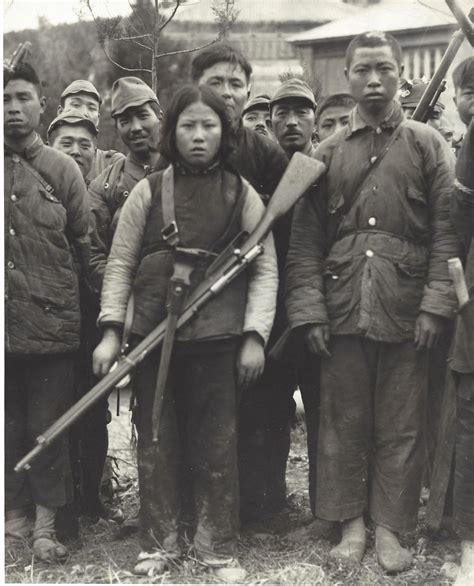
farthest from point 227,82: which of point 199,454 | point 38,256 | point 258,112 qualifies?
point 258,112

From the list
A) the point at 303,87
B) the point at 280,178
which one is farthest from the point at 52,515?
the point at 303,87

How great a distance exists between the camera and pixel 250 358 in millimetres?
3518

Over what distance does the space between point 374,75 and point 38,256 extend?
1.77 meters

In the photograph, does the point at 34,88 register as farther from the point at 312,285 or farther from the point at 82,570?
the point at 82,570

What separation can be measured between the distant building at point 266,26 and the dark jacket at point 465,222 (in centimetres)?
222

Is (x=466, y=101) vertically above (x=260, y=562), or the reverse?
(x=466, y=101)

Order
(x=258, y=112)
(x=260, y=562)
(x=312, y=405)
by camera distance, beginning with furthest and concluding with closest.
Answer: (x=258, y=112) < (x=312, y=405) < (x=260, y=562)

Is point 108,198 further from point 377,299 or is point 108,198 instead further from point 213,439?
point 377,299

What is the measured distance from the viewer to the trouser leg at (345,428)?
364cm

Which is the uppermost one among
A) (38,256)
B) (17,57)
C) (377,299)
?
(17,57)

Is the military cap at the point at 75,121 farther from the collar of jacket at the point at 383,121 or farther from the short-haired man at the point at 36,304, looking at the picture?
the collar of jacket at the point at 383,121

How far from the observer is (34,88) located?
3.75m

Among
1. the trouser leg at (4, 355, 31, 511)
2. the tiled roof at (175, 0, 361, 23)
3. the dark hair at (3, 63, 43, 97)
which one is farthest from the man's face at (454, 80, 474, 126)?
the trouser leg at (4, 355, 31, 511)

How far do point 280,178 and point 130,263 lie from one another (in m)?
0.96
